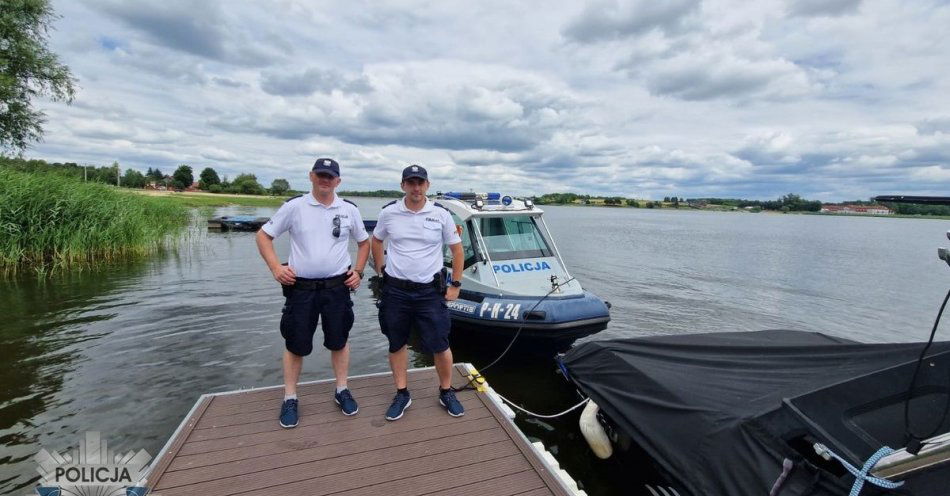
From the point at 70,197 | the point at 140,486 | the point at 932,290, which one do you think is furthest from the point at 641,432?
the point at 932,290

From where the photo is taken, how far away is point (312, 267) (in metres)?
3.47

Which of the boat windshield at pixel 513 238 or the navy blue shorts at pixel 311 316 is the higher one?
the boat windshield at pixel 513 238

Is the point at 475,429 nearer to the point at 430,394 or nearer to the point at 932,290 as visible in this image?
the point at 430,394

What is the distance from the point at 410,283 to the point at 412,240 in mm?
368

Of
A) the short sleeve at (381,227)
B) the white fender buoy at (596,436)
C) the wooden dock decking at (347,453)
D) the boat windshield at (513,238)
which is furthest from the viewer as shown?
the boat windshield at (513,238)

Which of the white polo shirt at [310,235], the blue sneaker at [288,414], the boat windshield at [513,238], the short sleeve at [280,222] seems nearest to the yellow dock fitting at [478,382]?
the blue sneaker at [288,414]

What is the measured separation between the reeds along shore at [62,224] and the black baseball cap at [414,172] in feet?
43.1

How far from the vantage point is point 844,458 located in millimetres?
2340

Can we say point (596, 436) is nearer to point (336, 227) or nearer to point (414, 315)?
point (414, 315)

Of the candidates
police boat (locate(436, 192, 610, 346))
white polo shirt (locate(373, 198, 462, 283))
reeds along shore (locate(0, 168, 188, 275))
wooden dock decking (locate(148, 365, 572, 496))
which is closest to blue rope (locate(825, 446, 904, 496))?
wooden dock decking (locate(148, 365, 572, 496))

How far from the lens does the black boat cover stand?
2457 millimetres

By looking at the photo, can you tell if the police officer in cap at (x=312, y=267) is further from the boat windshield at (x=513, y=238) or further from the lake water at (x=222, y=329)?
the boat windshield at (x=513, y=238)

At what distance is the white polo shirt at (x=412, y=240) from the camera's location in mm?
3689

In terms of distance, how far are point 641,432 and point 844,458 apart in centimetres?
142
